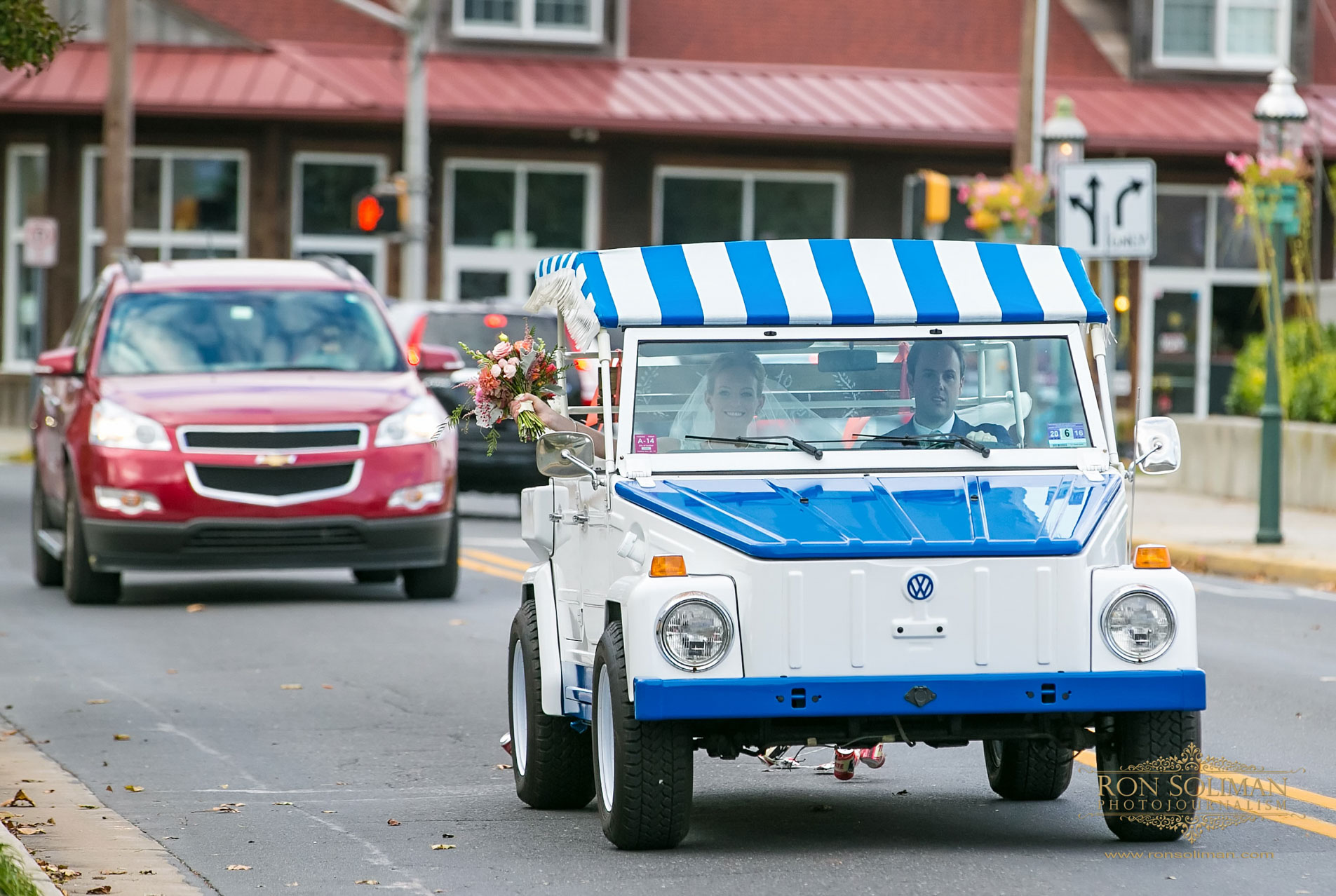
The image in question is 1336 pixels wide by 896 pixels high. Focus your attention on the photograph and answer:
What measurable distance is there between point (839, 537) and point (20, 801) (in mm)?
3110

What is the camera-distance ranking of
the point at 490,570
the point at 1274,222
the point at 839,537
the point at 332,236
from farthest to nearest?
the point at 332,236, the point at 1274,222, the point at 490,570, the point at 839,537

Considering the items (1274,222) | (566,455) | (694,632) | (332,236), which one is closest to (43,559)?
(566,455)

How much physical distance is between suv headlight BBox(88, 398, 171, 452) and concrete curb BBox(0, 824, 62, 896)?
23.6ft

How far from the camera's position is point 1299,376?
2461 cm

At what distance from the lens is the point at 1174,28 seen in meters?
39.1

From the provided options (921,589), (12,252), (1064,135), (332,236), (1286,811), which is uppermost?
(1064,135)

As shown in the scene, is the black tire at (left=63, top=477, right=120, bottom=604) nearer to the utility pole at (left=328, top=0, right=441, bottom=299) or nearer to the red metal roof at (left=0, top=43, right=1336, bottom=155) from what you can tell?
the utility pole at (left=328, top=0, right=441, bottom=299)

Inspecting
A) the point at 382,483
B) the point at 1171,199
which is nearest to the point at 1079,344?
the point at 382,483

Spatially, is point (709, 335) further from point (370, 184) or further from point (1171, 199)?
point (1171, 199)

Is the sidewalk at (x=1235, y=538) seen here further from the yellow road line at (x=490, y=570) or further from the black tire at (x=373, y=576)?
the black tire at (x=373, y=576)

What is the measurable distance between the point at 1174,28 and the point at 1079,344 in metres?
32.4

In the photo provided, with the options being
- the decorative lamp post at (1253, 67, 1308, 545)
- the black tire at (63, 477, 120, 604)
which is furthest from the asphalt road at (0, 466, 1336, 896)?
the decorative lamp post at (1253, 67, 1308, 545)

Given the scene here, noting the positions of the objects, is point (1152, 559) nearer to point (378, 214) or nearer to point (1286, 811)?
point (1286, 811)

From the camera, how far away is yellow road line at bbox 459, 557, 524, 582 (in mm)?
17125
